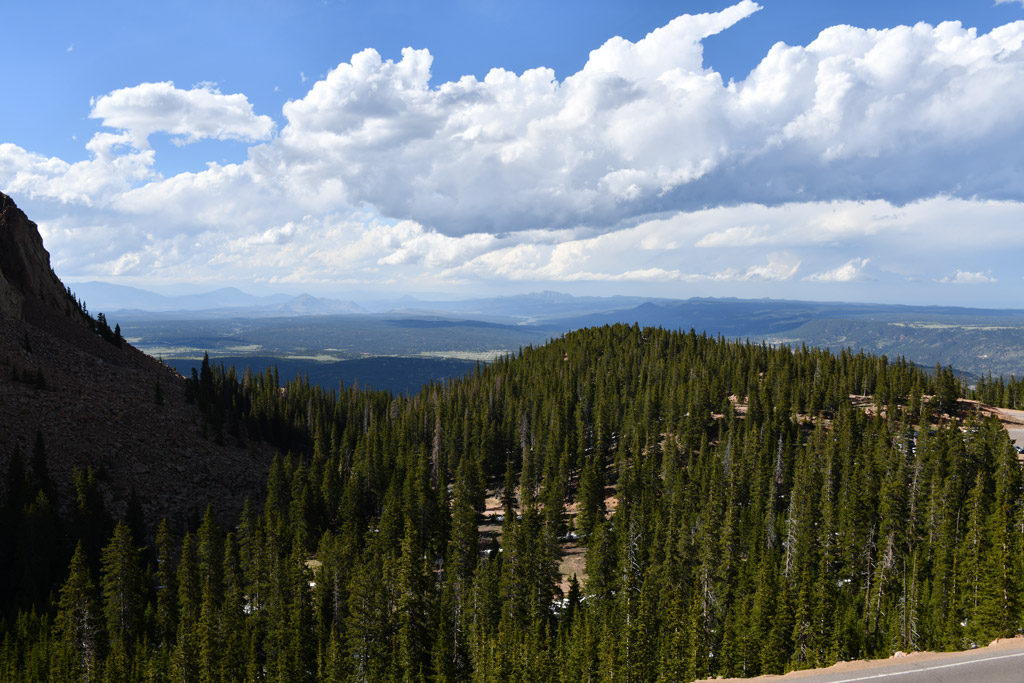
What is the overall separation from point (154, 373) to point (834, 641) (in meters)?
167

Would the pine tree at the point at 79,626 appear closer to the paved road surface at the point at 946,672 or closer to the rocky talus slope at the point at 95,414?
the rocky talus slope at the point at 95,414

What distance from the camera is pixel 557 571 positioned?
72.0 metres

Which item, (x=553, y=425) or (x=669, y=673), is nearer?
(x=669, y=673)

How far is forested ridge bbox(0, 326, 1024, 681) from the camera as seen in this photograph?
5275 centimetres

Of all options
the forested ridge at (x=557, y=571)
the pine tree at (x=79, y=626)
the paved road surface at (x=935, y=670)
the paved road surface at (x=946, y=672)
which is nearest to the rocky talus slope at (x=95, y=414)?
the forested ridge at (x=557, y=571)

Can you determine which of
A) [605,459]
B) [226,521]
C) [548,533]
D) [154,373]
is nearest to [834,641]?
[548,533]

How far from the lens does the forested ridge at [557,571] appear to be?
52.8 meters

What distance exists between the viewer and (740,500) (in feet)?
289

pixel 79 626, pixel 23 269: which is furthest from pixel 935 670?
pixel 23 269

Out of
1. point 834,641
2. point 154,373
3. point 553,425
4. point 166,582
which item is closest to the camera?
point 834,641

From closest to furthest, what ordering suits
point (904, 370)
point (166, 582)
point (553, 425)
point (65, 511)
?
point (166, 582) → point (65, 511) → point (553, 425) → point (904, 370)

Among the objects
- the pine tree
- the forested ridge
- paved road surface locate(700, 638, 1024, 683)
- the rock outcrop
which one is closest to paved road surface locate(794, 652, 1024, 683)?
paved road surface locate(700, 638, 1024, 683)

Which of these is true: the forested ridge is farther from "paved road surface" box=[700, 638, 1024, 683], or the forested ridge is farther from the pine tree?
"paved road surface" box=[700, 638, 1024, 683]

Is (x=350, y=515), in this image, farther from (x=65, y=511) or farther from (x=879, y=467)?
(x=879, y=467)
